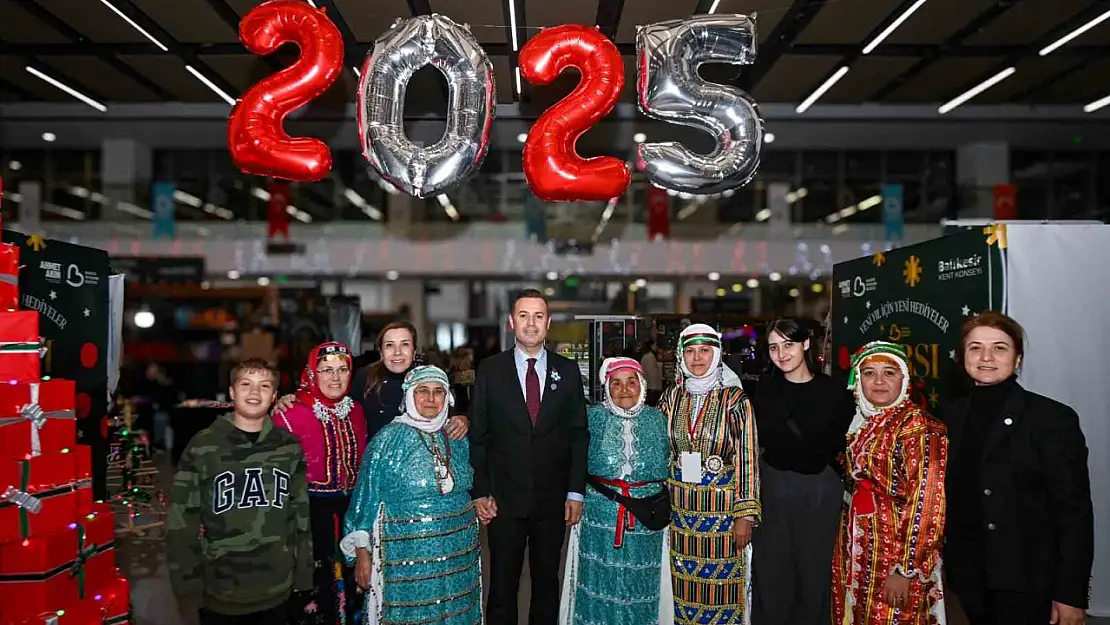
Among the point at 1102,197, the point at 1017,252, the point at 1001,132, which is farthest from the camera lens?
the point at 1102,197

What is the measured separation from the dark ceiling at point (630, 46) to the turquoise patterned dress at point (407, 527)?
2.71 m

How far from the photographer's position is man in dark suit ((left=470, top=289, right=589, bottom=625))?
10.2 feet

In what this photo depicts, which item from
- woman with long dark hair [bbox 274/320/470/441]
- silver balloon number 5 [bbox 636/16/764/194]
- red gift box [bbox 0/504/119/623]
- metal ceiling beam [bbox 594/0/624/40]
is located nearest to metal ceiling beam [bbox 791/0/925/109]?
metal ceiling beam [bbox 594/0/624/40]

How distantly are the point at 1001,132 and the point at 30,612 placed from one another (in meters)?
11.1

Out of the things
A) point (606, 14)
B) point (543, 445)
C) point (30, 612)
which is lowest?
point (30, 612)

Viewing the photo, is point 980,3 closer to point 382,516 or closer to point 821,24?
point 821,24

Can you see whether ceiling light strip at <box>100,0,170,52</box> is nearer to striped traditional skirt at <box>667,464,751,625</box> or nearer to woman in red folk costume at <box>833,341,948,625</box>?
striped traditional skirt at <box>667,464,751,625</box>

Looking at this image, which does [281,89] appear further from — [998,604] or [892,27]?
[892,27]

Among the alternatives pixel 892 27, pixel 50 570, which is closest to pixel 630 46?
pixel 892 27

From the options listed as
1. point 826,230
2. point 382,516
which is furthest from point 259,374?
point 826,230

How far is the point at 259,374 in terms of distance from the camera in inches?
105

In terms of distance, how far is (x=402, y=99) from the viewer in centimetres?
334

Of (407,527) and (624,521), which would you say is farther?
(624,521)

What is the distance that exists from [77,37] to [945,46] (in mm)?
8014
